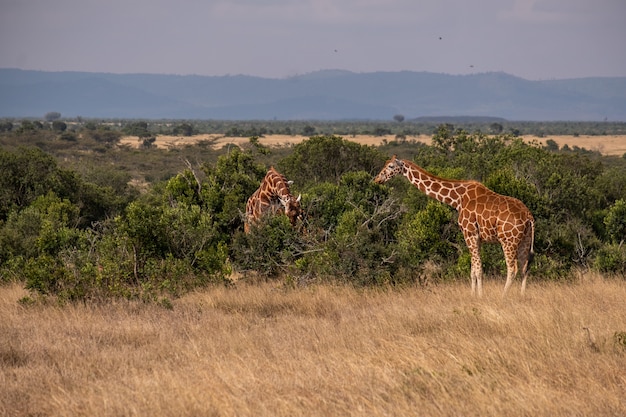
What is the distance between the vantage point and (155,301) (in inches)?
435

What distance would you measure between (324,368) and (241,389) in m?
0.97

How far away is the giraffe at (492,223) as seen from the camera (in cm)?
1184

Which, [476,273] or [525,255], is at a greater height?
[525,255]

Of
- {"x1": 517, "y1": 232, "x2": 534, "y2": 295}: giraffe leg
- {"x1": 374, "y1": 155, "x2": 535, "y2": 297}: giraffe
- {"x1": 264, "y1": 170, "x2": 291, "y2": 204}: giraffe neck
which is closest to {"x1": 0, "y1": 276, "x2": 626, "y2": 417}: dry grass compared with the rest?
{"x1": 517, "y1": 232, "x2": 534, "y2": 295}: giraffe leg

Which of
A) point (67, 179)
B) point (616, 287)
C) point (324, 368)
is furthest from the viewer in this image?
point (67, 179)

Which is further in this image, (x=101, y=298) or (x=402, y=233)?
(x=402, y=233)

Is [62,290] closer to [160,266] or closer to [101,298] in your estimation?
[101,298]

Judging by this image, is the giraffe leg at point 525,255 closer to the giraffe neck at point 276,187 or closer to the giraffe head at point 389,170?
the giraffe head at point 389,170

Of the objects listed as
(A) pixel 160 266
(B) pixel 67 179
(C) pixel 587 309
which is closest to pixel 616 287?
(C) pixel 587 309

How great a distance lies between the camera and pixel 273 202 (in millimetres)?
15352

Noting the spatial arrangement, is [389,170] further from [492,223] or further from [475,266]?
[475,266]

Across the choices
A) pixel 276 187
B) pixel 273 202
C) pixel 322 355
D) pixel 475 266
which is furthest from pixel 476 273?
pixel 273 202

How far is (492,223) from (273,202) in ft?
15.9

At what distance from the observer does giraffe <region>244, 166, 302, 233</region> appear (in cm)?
1459
